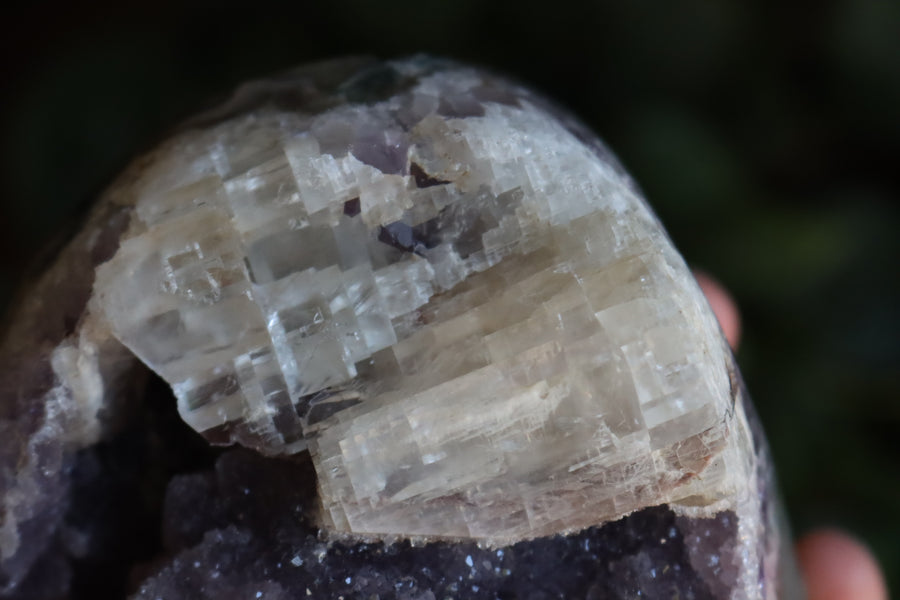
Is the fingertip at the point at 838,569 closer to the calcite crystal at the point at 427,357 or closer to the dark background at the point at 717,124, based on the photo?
the dark background at the point at 717,124

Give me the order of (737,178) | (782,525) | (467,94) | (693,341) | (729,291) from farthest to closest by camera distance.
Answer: (737,178) → (729,291) → (782,525) → (467,94) → (693,341)

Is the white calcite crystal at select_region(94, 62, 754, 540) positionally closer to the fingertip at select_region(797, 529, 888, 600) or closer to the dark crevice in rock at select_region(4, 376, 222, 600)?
the dark crevice in rock at select_region(4, 376, 222, 600)

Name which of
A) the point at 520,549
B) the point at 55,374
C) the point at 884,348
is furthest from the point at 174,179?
the point at 884,348

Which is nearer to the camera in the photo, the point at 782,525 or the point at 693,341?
the point at 693,341

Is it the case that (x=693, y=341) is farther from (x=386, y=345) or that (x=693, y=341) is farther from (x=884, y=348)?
(x=884, y=348)

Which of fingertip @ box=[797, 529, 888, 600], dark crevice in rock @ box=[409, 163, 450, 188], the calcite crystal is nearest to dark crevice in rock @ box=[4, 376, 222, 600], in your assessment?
the calcite crystal
